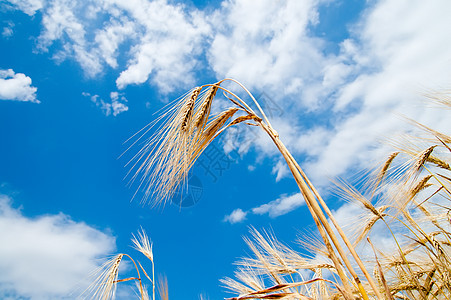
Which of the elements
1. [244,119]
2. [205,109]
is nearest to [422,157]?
[244,119]

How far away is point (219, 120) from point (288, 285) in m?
0.75

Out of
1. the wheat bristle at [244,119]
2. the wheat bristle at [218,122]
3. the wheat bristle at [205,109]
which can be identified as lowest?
the wheat bristle at [244,119]

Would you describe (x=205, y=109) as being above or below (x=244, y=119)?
above

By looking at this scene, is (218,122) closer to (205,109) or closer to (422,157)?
(205,109)

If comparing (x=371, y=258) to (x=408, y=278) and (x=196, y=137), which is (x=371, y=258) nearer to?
(x=408, y=278)

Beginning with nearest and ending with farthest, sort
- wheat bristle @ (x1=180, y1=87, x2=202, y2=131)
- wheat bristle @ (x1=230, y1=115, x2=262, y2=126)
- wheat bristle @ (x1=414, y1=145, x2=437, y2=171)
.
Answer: wheat bristle @ (x1=230, y1=115, x2=262, y2=126)
wheat bristle @ (x1=180, y1=87, x2=202, y2=131)
wheat bristle @ (x1=414, y1=145, x2=437, y2=171)

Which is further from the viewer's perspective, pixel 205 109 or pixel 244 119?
pixel 205 109

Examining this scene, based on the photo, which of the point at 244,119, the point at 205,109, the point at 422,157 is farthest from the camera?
the point at 422,157

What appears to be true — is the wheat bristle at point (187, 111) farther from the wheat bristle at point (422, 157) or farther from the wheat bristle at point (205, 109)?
the wheat bristle at point (422, 157)

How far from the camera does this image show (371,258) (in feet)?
8.42

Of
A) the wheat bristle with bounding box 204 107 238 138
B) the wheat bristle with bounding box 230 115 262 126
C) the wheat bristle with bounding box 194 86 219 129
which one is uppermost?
the wheat bristle with bounding box 194 86 219 129

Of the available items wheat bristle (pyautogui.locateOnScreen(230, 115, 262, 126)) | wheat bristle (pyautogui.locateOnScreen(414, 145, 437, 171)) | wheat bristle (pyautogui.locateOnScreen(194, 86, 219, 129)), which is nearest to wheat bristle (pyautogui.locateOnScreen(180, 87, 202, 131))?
wheat bristle (pyautogui.locateOnScreen(194, 86, 219, 129))

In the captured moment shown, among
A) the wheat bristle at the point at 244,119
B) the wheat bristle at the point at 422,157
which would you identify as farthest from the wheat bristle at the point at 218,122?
the wheat bristle at the point at 422,157

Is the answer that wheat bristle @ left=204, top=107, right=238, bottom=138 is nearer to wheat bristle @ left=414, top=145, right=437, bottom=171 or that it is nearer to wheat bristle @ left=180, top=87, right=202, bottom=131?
wheat bristle @ left=180, top=87, right=202, bottom=131
